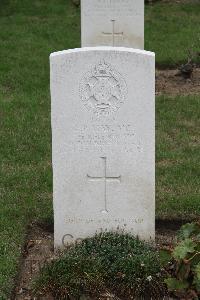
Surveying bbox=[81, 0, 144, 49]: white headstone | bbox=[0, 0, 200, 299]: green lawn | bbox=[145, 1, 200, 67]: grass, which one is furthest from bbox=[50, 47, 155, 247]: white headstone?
bbox=[145, 1, 200, 67]: grass

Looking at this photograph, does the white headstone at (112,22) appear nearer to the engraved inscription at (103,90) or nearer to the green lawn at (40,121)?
the green lawn at (40,121)

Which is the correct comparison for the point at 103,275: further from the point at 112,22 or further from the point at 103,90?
the point at 112,22

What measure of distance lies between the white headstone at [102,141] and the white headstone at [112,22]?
15.9 feet

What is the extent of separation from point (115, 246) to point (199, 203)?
4.17 ft

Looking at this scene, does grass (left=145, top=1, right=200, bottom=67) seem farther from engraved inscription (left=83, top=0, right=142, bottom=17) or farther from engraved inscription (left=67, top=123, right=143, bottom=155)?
engraved inscription (left=67, top=123, right=143, bottom=155)

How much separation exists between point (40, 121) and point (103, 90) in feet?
11.2

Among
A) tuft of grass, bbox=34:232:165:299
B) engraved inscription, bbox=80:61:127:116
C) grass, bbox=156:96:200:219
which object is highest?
engraved inscription, bbox=80:61:127:116

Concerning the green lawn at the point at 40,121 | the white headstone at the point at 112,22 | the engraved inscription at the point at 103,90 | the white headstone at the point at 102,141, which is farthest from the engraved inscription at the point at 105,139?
the white headstone at the point at 112,22

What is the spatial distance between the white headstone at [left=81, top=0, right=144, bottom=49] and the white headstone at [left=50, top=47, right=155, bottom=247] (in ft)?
15.9

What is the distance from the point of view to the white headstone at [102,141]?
5168mm

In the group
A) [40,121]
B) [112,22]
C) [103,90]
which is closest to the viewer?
[103,90]

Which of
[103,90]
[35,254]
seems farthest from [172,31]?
[35,254]

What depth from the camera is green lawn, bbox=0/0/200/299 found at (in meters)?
6.14

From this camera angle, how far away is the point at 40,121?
854 centimetres
